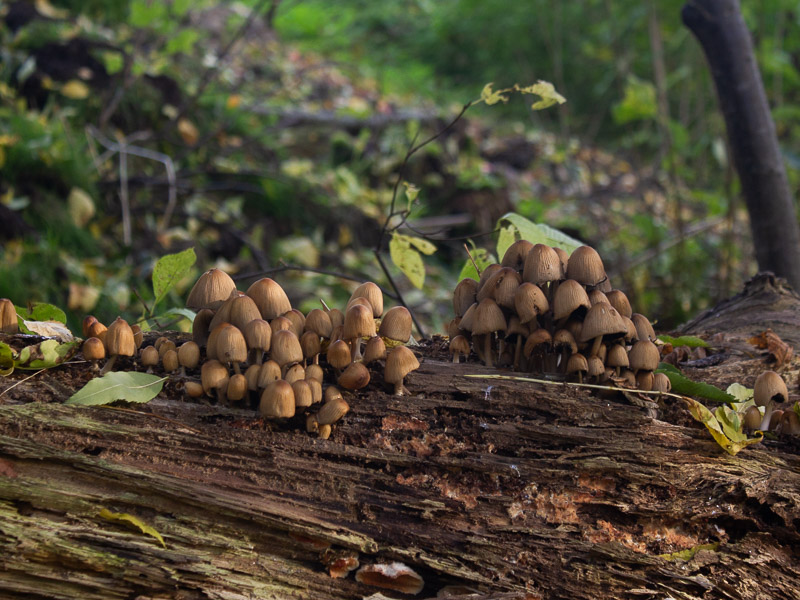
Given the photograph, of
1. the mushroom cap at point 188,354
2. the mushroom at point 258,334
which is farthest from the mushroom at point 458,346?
the mushroom cap at point 188,354

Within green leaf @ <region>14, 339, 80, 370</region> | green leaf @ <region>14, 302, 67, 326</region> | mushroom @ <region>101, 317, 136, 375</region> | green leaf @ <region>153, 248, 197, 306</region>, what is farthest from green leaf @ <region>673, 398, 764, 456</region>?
green leaf @ <region>14, 302, 67, 326</region>

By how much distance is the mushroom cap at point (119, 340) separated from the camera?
224 centimetres

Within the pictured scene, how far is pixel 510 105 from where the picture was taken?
12.4 meters

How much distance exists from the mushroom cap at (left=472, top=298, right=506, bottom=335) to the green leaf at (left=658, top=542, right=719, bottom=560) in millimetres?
896

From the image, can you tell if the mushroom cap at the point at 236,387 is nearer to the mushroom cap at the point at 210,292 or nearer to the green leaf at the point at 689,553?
the mushroom cap at the point at 210,292

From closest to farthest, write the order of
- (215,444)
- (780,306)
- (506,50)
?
1. (215,444)
2. (780,306)
3. (506,50)

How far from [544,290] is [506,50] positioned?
10.1 meters

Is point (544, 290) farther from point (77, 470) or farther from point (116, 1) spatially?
point (116, 1)

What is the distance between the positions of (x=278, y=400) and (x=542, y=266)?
996mm

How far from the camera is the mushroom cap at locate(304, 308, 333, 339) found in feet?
7.58

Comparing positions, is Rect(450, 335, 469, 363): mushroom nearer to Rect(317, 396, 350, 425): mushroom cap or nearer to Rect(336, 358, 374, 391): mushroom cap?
Rect(336, 358, 374, 391): mushroom cap

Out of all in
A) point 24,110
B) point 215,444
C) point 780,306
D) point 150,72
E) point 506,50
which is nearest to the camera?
point 215,444

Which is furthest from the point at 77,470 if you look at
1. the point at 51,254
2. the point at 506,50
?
the point at 506,50

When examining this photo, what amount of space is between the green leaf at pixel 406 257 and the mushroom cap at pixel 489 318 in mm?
800
